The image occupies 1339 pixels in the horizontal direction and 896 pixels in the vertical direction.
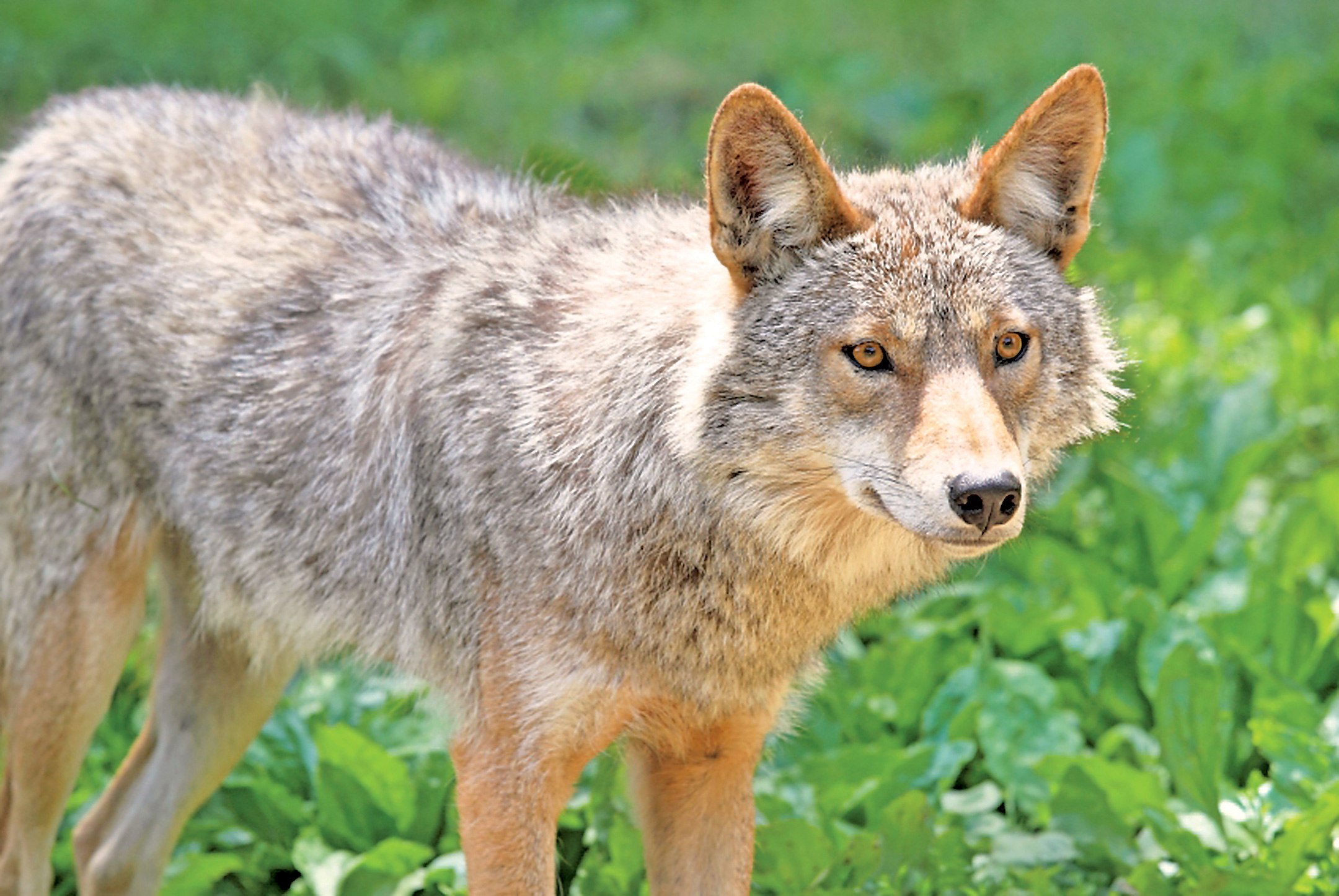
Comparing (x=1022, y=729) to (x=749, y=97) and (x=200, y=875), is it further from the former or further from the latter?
(x=749, y=97)

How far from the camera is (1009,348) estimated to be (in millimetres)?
3764

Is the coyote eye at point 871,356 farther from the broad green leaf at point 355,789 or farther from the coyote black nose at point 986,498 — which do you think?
the broad green leaf at point 355,789

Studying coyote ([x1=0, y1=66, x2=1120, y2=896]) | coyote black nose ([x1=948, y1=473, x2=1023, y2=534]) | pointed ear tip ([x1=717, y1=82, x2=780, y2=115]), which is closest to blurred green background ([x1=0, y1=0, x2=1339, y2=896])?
coyote ([x1=0, y1=66, x2=1120, y2=896])

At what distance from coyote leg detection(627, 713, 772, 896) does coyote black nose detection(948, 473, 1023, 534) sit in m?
1.16

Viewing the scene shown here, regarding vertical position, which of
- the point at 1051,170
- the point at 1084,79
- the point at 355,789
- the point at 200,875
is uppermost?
the point at 1084,79

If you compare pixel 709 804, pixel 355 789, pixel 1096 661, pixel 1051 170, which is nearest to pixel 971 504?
pixel 1051 170

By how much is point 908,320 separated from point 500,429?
1166 millimetres

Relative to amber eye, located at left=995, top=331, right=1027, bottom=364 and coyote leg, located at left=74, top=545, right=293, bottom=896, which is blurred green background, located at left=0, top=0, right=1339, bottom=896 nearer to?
coyote leg, located at left=74, top=545, right=293, bottom=896

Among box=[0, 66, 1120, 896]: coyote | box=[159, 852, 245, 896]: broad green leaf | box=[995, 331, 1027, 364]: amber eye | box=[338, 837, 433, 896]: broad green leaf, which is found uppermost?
box=[995, 331, 1027, 364]: amber eye

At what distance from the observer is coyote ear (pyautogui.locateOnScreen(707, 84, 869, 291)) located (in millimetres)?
3697

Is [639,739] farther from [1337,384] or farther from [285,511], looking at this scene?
[1337,384]

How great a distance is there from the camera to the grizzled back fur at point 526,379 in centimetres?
375

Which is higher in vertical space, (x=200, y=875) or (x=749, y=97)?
(x=749, y=97)

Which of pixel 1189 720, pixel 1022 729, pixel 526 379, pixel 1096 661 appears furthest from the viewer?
pixel 1096 661
